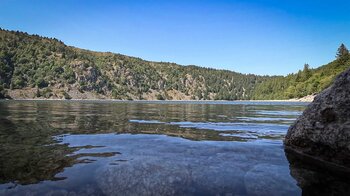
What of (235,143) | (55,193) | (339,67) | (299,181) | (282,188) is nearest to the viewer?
(55,193)

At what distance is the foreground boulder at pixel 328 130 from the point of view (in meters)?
8.37

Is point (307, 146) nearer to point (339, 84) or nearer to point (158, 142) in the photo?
point (339, 84)

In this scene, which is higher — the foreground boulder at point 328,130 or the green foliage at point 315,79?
the green foliage at point 315,79

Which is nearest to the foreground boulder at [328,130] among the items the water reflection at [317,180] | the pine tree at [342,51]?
the water reflection at [317,180]

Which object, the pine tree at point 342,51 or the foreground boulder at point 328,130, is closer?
the foreground boulder at point 328,130

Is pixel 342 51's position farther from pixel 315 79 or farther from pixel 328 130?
pixel 328 130

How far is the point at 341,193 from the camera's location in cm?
607

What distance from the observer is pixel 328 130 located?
885 cm

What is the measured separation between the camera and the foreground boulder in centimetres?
837

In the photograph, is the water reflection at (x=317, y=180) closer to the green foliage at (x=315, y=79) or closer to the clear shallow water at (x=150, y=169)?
the clear shallow water at (x=150, y=169)

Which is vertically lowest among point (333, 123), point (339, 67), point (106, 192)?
point (106, 192)

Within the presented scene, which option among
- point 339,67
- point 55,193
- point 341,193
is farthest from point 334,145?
point 339,67

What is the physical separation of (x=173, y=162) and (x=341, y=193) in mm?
4316

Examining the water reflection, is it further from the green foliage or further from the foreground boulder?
the green foliage
